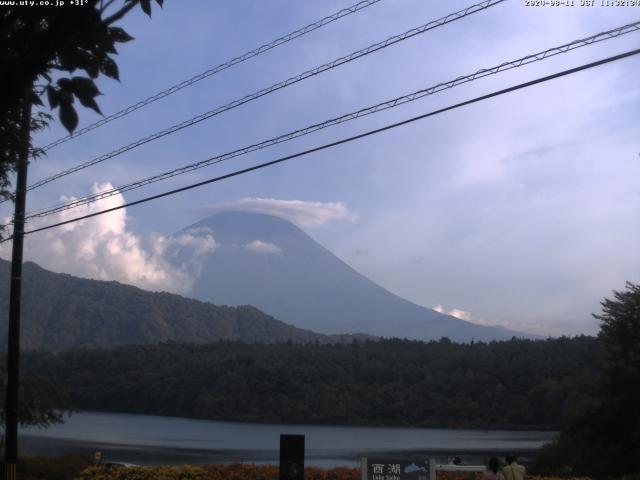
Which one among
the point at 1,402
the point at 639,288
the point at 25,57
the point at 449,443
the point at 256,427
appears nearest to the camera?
the point at 25,57

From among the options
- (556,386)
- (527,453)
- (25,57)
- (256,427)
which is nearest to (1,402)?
(25,57)

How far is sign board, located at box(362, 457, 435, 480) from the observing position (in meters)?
12.8

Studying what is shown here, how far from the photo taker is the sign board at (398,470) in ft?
42.0

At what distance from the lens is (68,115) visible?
4344 millimetres

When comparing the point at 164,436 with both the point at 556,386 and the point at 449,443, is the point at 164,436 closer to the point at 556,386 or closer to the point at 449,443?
the point at 449,443

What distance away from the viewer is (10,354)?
16.2 metres

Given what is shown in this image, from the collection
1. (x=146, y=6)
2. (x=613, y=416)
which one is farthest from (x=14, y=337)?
(x=613, y=416)

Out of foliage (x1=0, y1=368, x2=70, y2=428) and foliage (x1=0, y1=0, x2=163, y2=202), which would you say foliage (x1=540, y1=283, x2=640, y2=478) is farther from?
foliage (x1=0, y1=0, x2=163, y2=202)

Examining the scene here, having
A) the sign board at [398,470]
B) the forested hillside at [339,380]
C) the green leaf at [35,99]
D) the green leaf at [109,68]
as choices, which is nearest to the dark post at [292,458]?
the sign board at [398,470]

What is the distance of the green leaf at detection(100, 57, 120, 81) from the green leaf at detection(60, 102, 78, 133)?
0.42 m

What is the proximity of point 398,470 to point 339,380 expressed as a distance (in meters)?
88.8

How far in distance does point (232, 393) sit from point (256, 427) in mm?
15922

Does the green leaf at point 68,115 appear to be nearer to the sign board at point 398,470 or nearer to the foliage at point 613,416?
the sign board at point 398,470

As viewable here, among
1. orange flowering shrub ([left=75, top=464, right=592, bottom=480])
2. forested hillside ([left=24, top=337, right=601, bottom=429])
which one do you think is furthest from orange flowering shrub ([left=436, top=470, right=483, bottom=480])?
forested hillside ([left=24, top=337, right=601, bottom=429])
